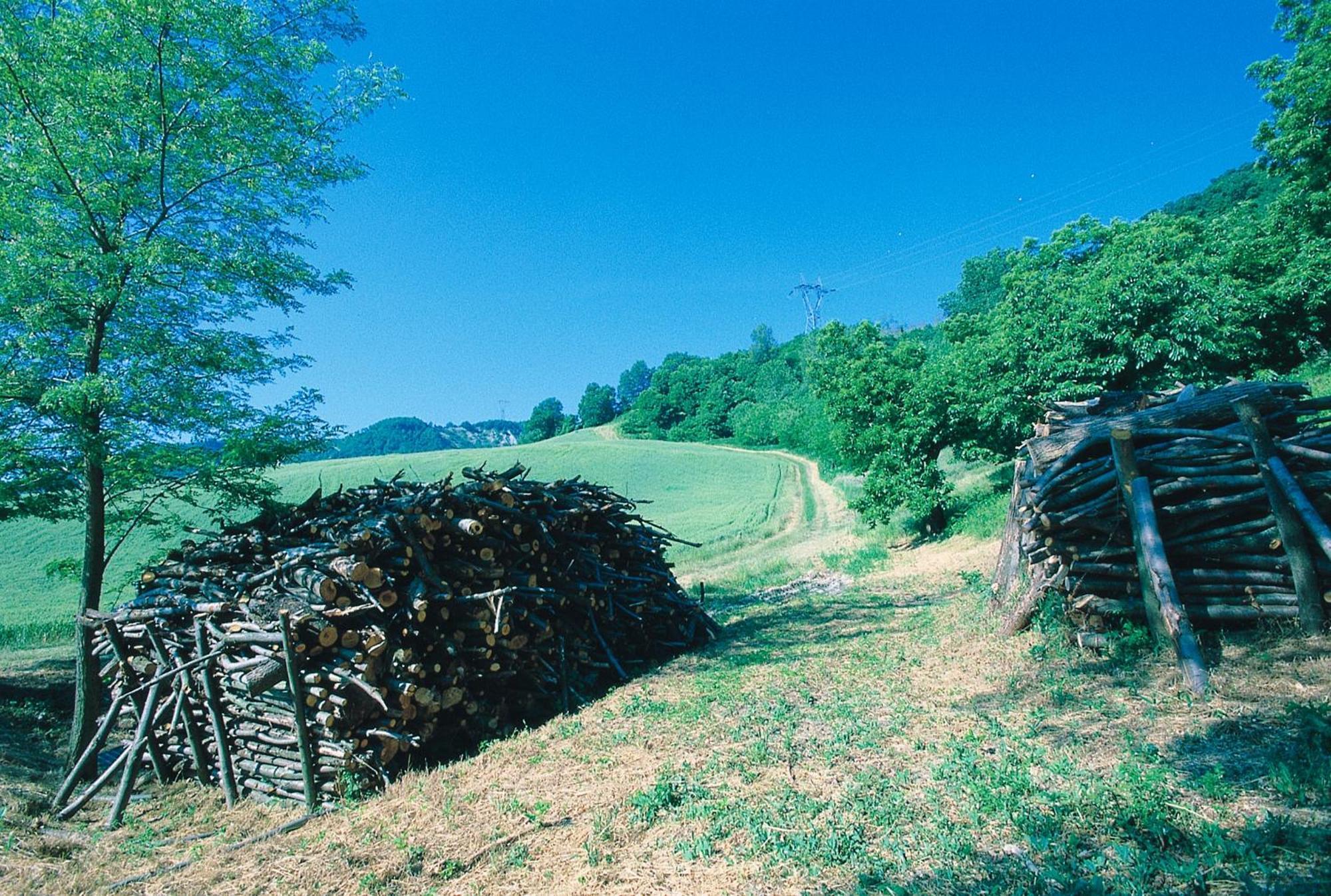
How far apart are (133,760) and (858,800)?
7139mm

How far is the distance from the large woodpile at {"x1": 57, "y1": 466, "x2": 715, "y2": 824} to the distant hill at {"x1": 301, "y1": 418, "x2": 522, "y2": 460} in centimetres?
8480

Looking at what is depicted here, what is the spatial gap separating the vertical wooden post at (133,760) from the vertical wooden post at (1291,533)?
10.7 meters

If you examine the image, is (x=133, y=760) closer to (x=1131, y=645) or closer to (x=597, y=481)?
(x=1131, y=645)

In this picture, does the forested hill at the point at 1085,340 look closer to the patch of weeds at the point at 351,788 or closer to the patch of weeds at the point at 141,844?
the patch of weeds at the point at 351,788

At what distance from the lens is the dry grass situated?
10.5ft

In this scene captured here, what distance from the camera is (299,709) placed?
6.02 meters

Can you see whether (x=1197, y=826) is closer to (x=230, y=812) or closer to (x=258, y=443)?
(x=230, y=812)

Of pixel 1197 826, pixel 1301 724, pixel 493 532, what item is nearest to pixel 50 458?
pixel 493 532

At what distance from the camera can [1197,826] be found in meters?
3.17

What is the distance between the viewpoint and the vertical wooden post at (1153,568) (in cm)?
494

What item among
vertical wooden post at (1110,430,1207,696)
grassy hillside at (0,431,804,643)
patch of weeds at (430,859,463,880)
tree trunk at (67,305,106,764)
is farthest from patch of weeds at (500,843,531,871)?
grassy hillside at (0,431,804,643)

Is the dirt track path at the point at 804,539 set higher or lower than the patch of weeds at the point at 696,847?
lower

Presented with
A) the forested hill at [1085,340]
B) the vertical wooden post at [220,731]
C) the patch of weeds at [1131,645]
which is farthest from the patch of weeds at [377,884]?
the forested hill at [1085,340]

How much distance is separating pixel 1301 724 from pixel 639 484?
154ft
